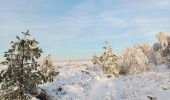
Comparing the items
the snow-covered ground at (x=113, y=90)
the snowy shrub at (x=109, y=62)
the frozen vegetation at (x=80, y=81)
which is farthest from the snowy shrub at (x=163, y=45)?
the snow-covered ground at (x=113, y=90)

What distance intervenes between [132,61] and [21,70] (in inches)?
1521

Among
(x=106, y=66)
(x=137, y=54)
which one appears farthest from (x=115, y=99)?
(x=137, y=54)

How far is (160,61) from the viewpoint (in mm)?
80062

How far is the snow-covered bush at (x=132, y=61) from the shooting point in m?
53.2

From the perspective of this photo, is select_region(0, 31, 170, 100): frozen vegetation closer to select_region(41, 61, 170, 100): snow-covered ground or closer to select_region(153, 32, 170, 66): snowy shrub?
select_region(41, 61, 170, 100): snow-covered ground

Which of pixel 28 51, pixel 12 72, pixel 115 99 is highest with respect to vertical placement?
pixel 28 51

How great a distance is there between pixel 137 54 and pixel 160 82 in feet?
68.1

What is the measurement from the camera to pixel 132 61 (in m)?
53.9

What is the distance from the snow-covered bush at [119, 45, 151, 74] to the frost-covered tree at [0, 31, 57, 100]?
3719 cm

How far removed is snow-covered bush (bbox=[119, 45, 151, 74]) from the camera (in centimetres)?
5322

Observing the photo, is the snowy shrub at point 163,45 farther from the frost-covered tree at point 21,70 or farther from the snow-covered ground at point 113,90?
the frost-covered tree at point 21,70

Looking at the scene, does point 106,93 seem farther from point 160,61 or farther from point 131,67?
point 160,61

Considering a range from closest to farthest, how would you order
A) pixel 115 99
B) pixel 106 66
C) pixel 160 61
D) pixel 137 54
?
pixel 115 99 < pixel 106 66 < pixel 137 54 < pixel 160 61

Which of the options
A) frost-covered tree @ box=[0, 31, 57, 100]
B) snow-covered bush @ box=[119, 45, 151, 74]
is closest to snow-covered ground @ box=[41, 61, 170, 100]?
frost-covered tree @ box=[0, 31, 57, 100]
